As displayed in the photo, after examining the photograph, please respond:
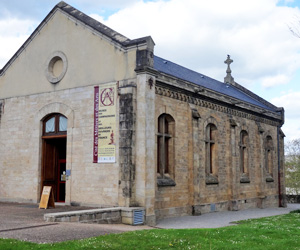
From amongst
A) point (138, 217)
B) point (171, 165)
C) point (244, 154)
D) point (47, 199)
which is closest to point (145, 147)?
point (138, 217)

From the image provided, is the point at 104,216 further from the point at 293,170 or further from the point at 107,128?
the point at 293,170

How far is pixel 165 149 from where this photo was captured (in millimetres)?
18406

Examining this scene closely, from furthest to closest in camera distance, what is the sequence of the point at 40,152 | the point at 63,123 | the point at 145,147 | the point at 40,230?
the point at 40,152 < the point at 63,123 < the point at 145,147 < the point at 40,230

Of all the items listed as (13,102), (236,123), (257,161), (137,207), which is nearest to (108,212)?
(137,207)

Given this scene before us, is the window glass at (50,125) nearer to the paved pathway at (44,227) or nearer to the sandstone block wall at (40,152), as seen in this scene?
the sandstone block wall at (40,152)

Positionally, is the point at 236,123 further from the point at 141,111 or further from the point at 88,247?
the point at 88,247

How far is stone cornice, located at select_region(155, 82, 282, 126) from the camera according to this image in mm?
18125

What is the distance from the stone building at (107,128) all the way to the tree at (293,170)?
19.1 m

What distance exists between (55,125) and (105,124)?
11.0 feet

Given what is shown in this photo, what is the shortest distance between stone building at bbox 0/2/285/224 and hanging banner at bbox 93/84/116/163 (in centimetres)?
4

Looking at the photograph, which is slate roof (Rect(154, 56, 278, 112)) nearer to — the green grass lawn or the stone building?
the stone building

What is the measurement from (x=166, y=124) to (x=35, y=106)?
655cm

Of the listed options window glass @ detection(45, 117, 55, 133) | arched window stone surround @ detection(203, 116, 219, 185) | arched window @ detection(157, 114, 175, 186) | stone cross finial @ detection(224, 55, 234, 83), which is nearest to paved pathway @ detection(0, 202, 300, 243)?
arched window @ detection(157, 114, 175, 186)

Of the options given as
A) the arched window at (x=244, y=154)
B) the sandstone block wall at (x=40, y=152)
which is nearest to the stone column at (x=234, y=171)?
the arched window at (x=244, y=154)
